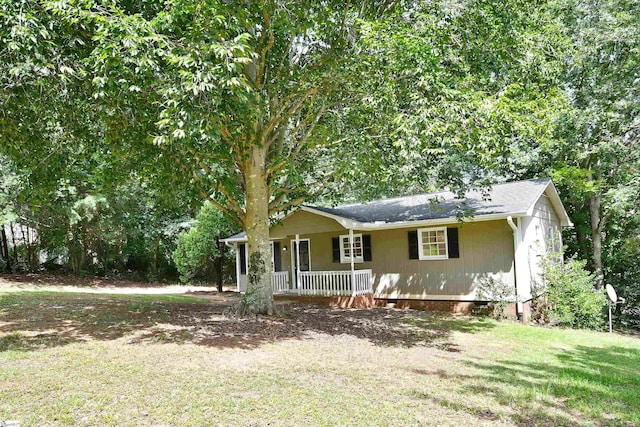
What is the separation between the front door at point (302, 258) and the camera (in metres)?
16.0

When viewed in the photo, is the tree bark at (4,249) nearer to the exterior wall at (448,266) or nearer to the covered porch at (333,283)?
the covered porch at (333,283)

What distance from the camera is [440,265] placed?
1294cm

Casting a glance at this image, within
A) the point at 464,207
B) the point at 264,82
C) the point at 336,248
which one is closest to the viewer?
the point at 264,82

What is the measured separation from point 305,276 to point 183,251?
7.56 meters

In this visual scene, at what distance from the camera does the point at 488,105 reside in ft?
23.7

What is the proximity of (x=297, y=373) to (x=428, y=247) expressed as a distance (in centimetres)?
824

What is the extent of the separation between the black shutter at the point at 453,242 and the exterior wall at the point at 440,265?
0.12m

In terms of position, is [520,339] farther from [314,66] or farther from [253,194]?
[314,66]

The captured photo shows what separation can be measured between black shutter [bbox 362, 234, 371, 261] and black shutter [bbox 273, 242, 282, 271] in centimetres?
391

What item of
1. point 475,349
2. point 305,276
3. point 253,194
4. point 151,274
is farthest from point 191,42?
point 151,274

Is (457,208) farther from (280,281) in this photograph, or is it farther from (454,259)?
(280,281)

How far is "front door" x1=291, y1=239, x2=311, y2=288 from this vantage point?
1603cm

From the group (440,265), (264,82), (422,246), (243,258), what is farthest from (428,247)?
(243,258)

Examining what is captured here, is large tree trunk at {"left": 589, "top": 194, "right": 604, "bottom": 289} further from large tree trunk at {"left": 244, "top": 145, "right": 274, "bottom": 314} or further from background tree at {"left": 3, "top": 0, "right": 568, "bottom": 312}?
large tree trunk at {"left": 244, "top": 145, "right": 274, "bottom": 314}
